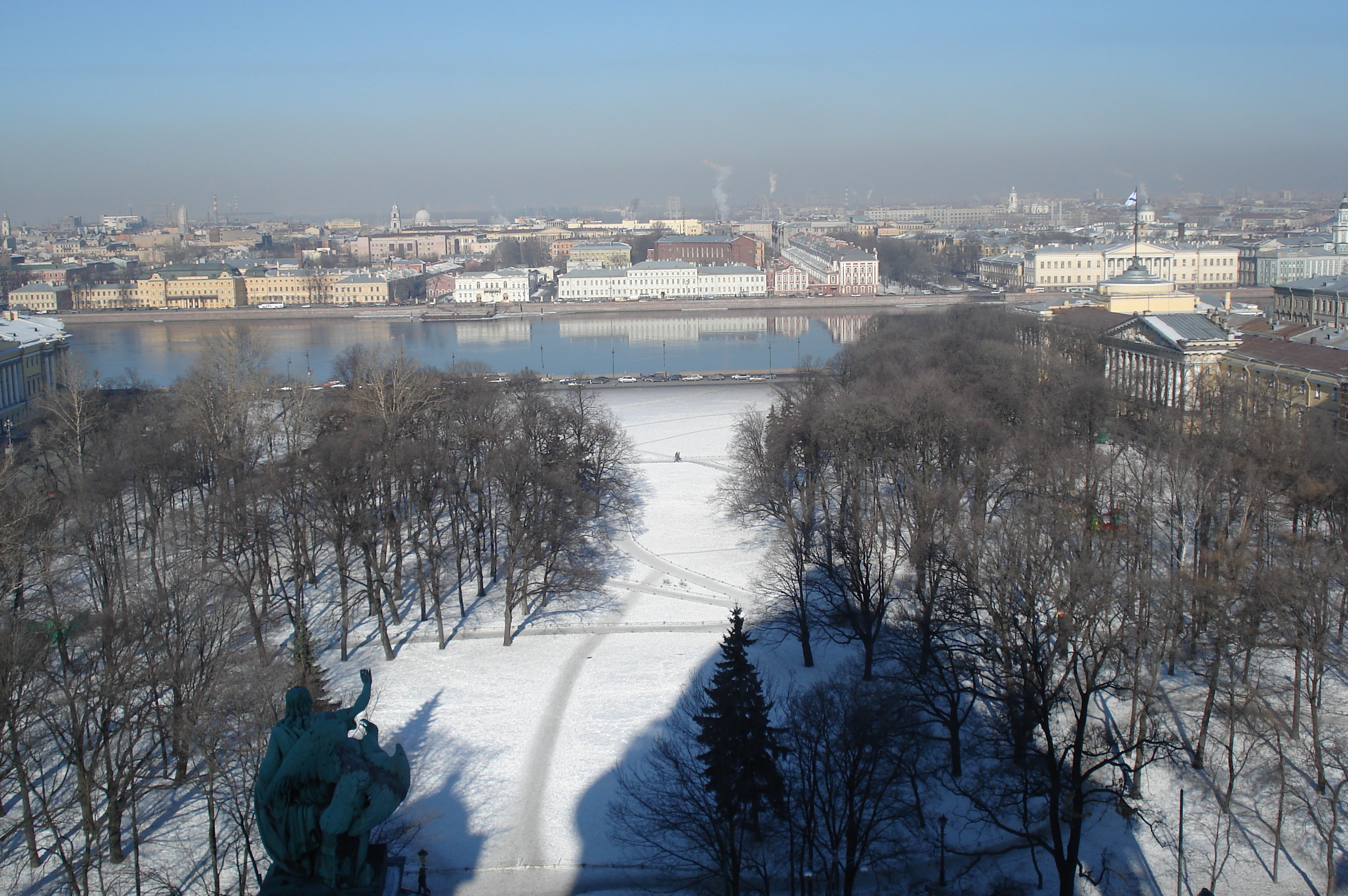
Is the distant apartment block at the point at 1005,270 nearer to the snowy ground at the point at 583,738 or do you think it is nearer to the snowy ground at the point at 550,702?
the snowy ground at the point at 550,702

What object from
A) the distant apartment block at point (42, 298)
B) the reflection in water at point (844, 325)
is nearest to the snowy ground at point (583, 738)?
the reflection in water at point (844, 325)

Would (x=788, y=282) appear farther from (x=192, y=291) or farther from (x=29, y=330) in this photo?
(x=29, y=330)

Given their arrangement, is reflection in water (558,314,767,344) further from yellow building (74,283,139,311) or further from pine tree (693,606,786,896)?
pine tree (693,606,786,896)

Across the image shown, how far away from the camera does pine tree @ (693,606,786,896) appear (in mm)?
5445

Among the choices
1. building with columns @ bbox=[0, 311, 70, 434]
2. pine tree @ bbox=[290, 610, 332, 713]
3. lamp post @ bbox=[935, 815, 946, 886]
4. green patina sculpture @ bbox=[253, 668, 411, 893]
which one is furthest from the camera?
building with columns @ bbox=[0, 311, 70, 434]

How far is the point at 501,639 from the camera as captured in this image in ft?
29.2

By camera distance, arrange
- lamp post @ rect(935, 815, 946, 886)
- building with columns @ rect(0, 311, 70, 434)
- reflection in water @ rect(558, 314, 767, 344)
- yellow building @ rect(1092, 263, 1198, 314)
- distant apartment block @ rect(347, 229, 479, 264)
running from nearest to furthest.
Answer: lamp post @ rect(935, 815, 946, 886) < building with columns @ rect(0, 311, 70, 434) < yellow building @ rect(1092, 263, 1198, 314) < reflection in water @ rect(558, 314, 767, 344) < distant apartment block @ rect(347, 229, 479, 264)

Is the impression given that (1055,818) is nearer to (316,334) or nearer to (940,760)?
(940,760)

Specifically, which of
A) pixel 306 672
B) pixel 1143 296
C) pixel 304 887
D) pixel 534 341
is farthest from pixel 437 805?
pixel 534 341

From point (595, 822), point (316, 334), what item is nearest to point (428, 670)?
point (595, 822)

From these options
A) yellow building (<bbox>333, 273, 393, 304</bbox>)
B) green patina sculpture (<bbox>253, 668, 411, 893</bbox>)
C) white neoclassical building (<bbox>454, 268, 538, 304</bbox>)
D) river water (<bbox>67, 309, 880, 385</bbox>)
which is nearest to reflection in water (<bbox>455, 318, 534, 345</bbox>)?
river water (<bbox>67, 309, 880, 385</bbox>)

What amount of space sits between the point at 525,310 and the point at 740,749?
41.2 metres

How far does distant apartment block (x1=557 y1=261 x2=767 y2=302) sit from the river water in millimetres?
4310

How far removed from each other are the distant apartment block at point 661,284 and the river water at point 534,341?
4.31 m
